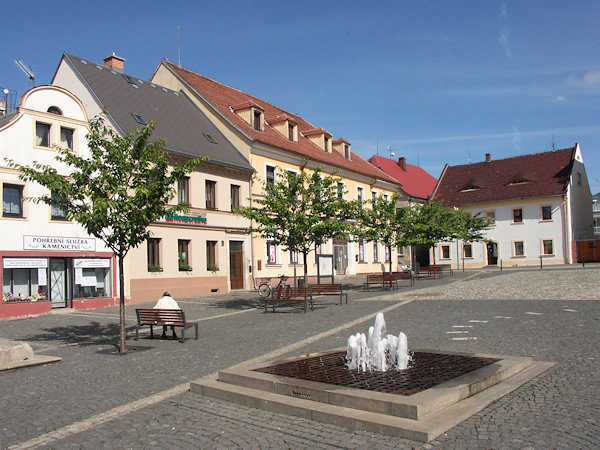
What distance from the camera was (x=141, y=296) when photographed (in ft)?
74.8

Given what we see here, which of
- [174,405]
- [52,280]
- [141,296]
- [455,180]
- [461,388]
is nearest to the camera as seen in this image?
[461,388]

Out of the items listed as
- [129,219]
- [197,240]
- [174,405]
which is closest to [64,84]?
[197,240]

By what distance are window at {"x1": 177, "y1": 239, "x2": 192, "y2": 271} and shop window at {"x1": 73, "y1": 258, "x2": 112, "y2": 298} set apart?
3.67 metres

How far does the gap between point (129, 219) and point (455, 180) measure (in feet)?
175

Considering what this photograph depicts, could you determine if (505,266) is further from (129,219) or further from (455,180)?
(129,219)

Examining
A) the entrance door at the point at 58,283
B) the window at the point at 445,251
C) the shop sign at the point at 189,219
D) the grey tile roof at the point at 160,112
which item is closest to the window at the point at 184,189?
the shop sign at the point at 189,219

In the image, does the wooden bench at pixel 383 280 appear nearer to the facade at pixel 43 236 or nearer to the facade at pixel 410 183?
the facade at pixel 43 236

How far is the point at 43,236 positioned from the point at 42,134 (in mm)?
3666

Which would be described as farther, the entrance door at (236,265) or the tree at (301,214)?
the entrance door at (236,265)

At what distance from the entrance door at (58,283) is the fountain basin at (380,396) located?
14.6 meters

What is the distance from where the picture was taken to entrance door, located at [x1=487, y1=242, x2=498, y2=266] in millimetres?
54281

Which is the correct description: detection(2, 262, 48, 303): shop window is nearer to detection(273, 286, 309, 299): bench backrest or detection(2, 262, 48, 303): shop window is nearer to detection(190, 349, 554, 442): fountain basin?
detection(273, 286, 309, 299): bench backrest

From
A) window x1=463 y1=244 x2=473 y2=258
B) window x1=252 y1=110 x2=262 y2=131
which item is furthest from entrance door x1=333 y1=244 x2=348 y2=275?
window x1=463 y1=244 x2=473 y2=258

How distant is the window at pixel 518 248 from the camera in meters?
52.5
